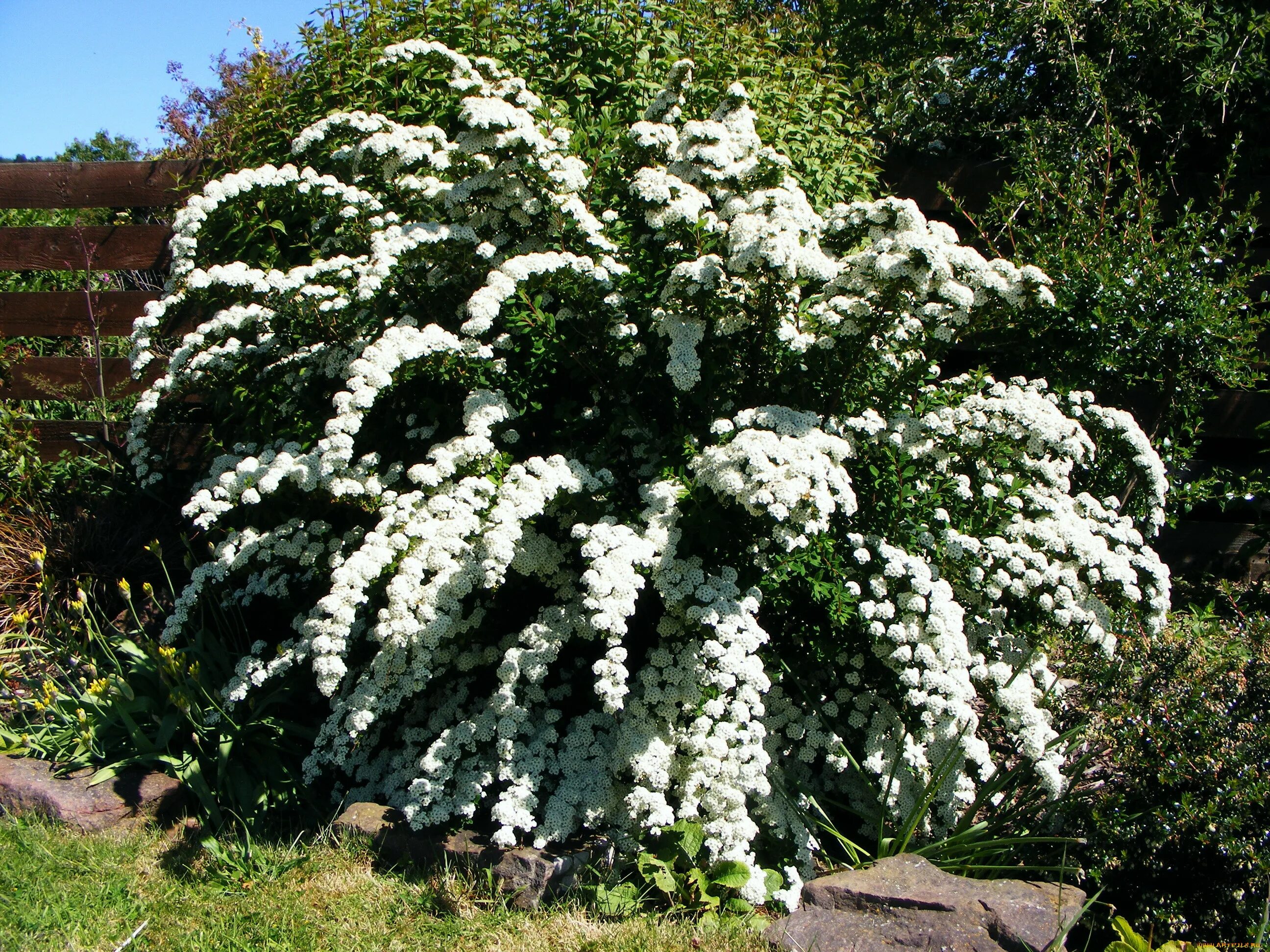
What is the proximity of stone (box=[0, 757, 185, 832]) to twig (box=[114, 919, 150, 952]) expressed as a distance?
693 mm

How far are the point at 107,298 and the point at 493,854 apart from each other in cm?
456

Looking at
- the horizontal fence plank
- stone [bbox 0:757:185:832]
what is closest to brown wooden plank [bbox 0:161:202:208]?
stone [bbox 0:757:185:832]

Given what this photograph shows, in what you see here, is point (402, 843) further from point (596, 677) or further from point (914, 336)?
point (914, 336)

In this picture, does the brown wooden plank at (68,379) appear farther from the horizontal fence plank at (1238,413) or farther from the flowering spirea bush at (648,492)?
the horizontal fence plank at (1238,413)

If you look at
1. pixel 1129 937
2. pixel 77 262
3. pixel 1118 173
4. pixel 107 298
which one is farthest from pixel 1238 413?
pixel 77 262

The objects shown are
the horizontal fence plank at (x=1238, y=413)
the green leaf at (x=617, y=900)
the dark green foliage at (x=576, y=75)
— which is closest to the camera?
the green leaf at (x=617, y=900)

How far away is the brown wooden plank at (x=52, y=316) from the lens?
18.9 ft

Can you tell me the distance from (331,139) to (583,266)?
1749mm

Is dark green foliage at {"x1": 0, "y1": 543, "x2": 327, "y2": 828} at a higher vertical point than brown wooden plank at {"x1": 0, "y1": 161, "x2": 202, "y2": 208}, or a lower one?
lower

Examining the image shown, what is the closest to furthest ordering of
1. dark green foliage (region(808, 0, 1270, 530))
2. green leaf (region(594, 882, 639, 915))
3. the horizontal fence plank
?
green leaf (region(594, 882, 639, 915)) < dark green foliage (region(808, 0, 1270, 530)) < the horizontal fence plank

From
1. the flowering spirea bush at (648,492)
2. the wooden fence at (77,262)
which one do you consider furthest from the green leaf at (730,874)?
the wooden fence at (77,262)

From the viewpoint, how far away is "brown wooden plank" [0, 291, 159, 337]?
577cm

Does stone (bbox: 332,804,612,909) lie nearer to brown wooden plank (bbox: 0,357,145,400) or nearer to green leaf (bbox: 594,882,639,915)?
green leaf (bbox: 594,882,639,915)

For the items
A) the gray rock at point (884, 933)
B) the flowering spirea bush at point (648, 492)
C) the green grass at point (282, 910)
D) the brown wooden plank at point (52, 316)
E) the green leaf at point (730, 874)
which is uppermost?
the brown wooden plank at point (52, 316)
